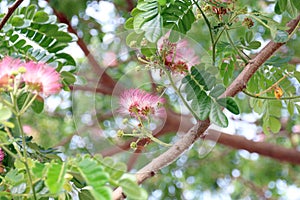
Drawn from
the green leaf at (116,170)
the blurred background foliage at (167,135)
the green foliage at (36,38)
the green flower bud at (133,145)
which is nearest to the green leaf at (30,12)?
the green foliage at (36,38)

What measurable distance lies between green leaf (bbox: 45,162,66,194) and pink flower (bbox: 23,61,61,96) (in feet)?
0.33

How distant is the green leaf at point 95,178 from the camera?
54 cm

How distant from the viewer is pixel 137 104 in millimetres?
800

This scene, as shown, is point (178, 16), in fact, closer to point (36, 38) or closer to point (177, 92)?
point (177, 92)

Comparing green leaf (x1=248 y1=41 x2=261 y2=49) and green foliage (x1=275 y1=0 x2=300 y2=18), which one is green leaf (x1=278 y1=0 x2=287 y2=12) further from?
green leaf (x1=248 y1=41 x2=261 y2=49)

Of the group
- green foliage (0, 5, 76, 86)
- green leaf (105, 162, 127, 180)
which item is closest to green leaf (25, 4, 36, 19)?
green foliage (0, 5, 76, 86)

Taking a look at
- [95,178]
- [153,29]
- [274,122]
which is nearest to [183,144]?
[153,29]

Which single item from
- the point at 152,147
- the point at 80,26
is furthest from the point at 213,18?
the point at 80,26

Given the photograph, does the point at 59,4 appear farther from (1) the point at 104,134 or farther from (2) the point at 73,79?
(1) the point at 104,134

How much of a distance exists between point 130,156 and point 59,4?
1.15m

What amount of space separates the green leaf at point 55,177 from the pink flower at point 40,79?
0.10 metres

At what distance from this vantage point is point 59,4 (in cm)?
190

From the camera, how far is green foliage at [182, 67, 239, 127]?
30.9 inches

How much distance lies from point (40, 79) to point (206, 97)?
0.24 meters
